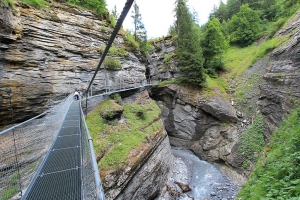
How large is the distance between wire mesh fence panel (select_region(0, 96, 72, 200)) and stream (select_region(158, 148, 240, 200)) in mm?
7267

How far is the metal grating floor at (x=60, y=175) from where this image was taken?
6.23 feet

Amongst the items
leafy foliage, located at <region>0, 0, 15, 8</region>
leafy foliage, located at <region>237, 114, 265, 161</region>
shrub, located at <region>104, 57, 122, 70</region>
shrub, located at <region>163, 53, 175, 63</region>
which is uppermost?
leafy foliage, located at <region>0, 0, 15, 8</region>

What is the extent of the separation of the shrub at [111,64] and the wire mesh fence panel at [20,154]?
344 inches

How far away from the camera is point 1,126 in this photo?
23.0ft

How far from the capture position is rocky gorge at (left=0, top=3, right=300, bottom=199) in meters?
7.38

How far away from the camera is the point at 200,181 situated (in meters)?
10.2

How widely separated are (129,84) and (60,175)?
11.6 m

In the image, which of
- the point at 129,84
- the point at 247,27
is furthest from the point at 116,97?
the point at 247,27

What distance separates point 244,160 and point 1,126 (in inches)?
558

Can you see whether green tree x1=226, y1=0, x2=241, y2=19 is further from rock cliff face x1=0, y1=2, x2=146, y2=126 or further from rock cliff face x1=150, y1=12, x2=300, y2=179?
rock cliff face x1=0, y1=2, x2=146, y2=126

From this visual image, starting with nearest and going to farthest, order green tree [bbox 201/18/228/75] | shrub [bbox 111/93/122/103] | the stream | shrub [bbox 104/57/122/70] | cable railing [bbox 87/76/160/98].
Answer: the stream < cable railing [bbox 87/76/160/98] < shrub [bbox 111/93/122/103] < shrub [bbox 104/57/122/70] < green tree [bbox 201/18/228/75]

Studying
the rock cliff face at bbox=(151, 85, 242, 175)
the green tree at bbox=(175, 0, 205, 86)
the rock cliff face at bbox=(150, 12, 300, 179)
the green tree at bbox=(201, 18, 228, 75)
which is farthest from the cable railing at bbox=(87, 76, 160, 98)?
the green tree at bbox=(201, 18, 228, 75)

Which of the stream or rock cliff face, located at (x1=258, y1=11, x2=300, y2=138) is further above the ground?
rock cliff face, located at (x1=258, y1=11, x2=300, y2=138)

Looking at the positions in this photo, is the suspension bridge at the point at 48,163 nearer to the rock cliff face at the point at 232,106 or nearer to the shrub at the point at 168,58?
the rock cliff face at the point at 232,106
